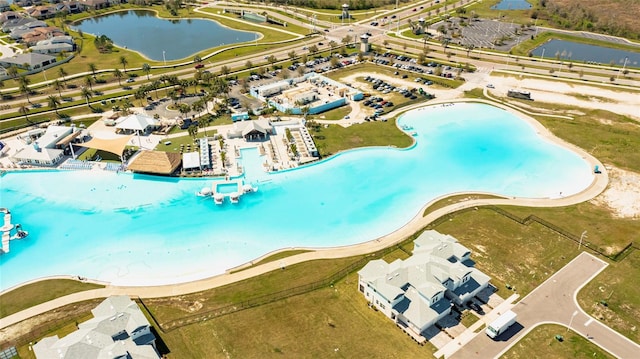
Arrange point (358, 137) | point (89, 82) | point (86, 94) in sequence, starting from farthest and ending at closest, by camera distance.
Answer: point (89, 82), point (86, 94), point (358, 137)

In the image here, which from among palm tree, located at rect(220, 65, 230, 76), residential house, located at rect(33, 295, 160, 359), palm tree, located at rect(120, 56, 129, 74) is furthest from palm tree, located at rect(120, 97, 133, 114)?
residential house, located at rect(33, 295, 160, 359)

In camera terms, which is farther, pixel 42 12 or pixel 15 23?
pixel 42 12

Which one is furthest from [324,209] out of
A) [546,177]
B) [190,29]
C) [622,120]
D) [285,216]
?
[190,29]

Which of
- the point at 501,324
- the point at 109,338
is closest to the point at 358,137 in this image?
the point at 501,324

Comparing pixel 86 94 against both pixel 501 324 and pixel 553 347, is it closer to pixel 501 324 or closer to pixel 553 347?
pixel 501 324

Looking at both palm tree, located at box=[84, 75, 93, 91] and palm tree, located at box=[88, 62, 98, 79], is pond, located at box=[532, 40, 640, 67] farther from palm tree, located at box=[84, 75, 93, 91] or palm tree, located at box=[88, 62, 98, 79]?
palm tree, located at box=[88, 62, 98, 79]

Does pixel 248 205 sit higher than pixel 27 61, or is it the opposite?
pixel 27 61

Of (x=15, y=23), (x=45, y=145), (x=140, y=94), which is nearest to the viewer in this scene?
(x=45, y=145)
